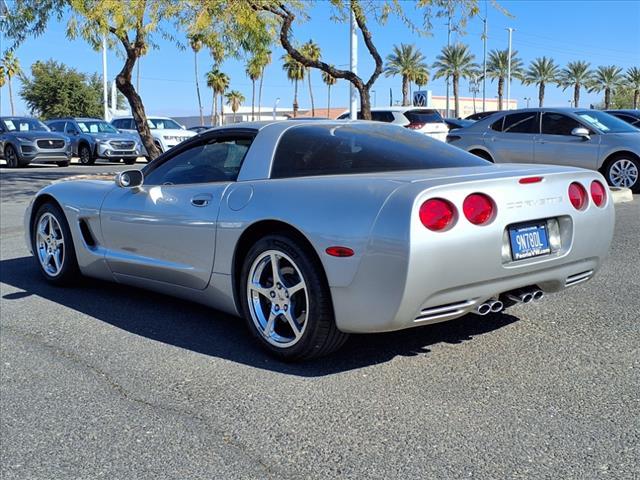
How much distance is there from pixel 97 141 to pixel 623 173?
16.4m

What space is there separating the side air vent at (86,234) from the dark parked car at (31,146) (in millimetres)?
16868

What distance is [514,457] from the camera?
2.73 metres

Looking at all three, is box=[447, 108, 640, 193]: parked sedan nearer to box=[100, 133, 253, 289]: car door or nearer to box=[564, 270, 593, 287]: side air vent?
box=[564, 270, 593, 287]: side air vent

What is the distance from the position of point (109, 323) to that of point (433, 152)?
2.47 metres

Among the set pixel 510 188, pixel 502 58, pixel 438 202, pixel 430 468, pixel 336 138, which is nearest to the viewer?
pixel 430 468

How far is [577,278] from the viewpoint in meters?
4.00

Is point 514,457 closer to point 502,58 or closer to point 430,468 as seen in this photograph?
point 430,468

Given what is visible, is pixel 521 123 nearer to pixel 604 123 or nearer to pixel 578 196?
pixel 604 123

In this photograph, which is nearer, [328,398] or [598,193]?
[328,398]

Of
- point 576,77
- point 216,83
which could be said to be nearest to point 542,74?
point 576,77

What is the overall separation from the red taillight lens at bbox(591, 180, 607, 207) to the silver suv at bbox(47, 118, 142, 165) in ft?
66.2

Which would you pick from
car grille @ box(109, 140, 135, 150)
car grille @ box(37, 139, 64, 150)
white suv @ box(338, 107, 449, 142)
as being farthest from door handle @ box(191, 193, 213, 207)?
car grille @ box(109, 140, 135, 150)

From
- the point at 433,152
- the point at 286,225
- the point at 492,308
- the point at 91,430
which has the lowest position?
the point at 91,430

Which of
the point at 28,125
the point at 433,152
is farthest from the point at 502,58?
the point at 433,152
